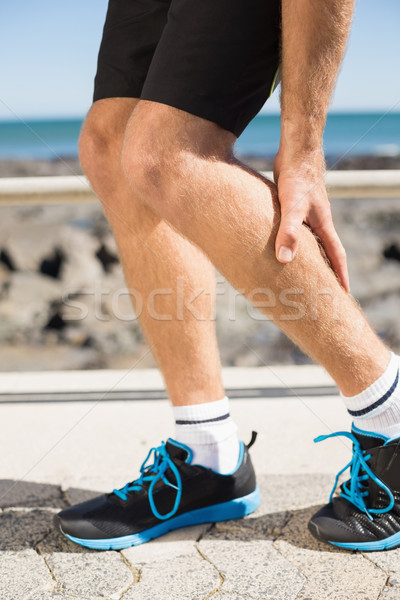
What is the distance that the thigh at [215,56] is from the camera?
96 centimetres

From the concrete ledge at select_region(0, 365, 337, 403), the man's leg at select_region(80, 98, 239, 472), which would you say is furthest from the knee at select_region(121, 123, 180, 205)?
the concrete ledge at select_region(0, 365, 337, 403)

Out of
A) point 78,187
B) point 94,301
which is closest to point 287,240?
point 78,187

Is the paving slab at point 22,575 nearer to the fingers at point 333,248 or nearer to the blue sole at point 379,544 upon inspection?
the blue sole at point 379,544

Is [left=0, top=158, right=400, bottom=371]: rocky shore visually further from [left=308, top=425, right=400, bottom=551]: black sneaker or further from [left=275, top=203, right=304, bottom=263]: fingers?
[left=275, top=203, right=304, bottom=263]: fingers

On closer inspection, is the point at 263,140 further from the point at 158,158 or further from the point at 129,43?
the point at 158,158

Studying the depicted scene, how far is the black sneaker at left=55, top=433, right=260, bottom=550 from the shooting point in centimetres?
114

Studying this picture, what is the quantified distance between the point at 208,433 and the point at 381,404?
34 centimetres

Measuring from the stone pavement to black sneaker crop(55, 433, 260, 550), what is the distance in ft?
0.08

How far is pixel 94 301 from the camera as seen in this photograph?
529 cm

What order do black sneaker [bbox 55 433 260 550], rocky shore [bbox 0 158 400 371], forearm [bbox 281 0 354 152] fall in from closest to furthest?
forearm [bbox 281 0 354 152]
black sneaker [bbox 55 433 260 550]
rocky shore [bbox 0 158 400 371]

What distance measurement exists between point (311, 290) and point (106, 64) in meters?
0.63

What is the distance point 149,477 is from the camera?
1204 mm

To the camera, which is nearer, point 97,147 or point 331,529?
point 331,529

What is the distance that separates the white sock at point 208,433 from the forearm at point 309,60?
0.52 metres
